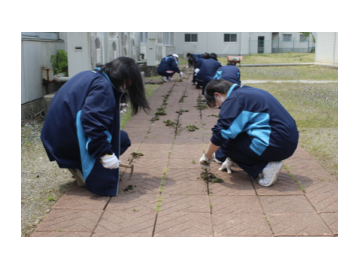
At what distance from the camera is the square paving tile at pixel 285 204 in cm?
329

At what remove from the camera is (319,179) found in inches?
160

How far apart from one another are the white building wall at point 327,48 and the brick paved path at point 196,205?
63.7 feet

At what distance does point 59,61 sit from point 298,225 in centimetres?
661

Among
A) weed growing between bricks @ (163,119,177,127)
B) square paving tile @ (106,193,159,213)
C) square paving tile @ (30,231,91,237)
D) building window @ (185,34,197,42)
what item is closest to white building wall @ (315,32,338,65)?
building window @ (185,34,197,42)

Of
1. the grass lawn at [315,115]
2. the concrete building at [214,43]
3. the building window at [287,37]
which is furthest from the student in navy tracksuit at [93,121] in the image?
the building window at [287,37]

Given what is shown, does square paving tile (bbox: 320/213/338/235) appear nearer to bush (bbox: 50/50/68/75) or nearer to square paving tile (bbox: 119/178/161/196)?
square paving tile (bbox: 119/178/161/196)

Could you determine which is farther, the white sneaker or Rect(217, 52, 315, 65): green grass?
Rect(217, 52, 315, 65): green grass

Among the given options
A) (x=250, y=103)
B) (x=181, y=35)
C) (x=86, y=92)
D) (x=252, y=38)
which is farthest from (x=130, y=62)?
(x=252, y=38)

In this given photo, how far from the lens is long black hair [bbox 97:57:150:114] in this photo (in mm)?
3500

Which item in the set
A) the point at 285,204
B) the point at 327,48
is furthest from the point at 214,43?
the point at 285,204

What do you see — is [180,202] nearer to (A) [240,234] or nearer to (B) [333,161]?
(A) [240,234]

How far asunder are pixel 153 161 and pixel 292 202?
6.34 ft

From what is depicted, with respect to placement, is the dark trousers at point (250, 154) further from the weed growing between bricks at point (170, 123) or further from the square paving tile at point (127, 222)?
the weed growing between bricks at point (170, 123)

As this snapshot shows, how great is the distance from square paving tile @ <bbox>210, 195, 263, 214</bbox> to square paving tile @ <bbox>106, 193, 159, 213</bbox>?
1.91 ft
